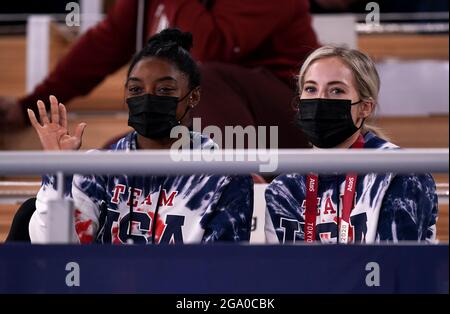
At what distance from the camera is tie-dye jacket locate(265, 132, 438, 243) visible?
146 centimetres

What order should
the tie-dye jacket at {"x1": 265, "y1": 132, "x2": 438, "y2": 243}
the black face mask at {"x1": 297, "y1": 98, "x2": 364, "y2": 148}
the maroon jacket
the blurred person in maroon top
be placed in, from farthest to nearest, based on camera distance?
the maroon jacket < the blurred person in maroon top < the black face mask at {"x1": 297, "y1": 98, "x2": 364, "y2": 148} < the tie-dye jacket at {"x1": 265, "y1": 132, "x2": 438, "y2": 243}

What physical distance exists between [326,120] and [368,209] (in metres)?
0.20

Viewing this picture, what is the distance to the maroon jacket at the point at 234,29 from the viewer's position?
229 cm

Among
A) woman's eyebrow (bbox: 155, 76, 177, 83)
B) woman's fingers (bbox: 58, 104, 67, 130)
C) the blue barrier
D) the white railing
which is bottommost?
the blue barrier

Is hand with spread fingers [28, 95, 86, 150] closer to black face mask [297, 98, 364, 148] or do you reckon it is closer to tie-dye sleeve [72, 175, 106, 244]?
tie-dye sleeve [72, 175, 106, 244]

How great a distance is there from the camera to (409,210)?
147cm

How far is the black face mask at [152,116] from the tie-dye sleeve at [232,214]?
0.18 meters

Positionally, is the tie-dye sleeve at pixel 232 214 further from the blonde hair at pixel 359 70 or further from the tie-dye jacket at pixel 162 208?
the blonde hair at pixel 359 70

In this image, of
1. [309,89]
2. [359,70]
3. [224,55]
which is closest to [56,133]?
[309,89]

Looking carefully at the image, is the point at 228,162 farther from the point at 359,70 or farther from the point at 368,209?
the point at 359,70

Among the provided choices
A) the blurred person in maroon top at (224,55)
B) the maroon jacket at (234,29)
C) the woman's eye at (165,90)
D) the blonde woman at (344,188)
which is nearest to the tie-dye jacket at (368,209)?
the blonde woman at (344,188)

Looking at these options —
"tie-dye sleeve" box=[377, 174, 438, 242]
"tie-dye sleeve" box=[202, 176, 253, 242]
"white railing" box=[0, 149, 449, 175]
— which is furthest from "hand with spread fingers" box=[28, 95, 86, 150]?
"tie-dye sleeve" box=[377, 174, 438, 242]

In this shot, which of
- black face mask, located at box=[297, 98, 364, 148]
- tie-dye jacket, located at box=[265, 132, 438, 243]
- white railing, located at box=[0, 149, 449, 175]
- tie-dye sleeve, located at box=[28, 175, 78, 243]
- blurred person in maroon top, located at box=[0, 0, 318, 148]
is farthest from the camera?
blurred person in maroon top, located at box=[0, 0, 318, 148]
